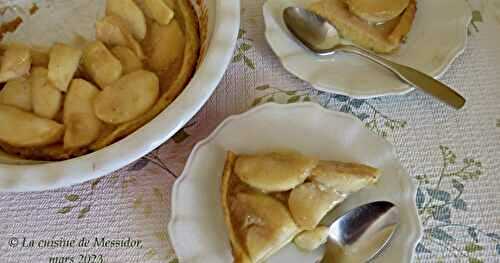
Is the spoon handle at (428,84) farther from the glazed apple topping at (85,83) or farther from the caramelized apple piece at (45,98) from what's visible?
the caramelized apple piece at (45,98)

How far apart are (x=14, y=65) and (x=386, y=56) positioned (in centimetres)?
46

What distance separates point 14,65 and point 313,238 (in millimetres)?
401

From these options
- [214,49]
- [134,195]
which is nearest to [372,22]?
[214,49]

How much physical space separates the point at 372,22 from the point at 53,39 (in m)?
0.43

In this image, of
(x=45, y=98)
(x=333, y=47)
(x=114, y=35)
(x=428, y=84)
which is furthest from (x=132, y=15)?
(x=428, y=84)

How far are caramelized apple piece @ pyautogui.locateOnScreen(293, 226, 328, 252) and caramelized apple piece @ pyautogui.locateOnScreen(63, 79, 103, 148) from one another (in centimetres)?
25

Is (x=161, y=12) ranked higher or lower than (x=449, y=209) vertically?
higher

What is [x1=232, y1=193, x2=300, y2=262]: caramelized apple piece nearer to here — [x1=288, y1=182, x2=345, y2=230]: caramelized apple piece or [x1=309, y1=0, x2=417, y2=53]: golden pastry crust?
[x1=288, y1=182, x2=345, y2=230]: caramelized apple piece

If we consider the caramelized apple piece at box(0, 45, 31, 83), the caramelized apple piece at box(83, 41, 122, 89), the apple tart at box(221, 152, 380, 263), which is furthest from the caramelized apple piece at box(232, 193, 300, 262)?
the caramelized apple piece at box(0, 45, 31, 83)

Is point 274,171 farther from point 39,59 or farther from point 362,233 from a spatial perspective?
point 39,59

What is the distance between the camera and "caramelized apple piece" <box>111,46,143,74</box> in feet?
2.05

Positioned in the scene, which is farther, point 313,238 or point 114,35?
point 114,35

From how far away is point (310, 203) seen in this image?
1.74ft

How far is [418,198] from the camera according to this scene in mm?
594
